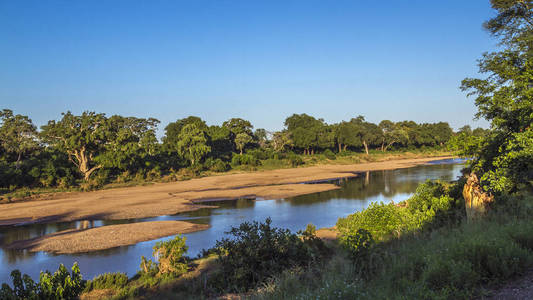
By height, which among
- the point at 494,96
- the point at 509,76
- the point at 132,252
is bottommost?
the point at 132,252

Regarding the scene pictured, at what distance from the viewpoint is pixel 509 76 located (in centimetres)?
1118

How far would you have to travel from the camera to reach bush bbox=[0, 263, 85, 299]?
8.12 metres

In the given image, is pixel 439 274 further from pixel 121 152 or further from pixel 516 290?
pixel 121 152

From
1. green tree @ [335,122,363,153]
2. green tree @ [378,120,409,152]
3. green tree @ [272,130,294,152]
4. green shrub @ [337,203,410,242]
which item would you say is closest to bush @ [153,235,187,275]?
green shrub @ [337,203,410,242]

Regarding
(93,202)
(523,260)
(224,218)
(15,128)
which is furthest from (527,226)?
(15,128)

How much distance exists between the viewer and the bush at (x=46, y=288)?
8.12 meters

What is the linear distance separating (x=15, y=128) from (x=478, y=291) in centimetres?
4802

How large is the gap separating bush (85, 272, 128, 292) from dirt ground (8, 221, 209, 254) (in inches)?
209

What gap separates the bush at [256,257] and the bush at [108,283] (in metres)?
3.28

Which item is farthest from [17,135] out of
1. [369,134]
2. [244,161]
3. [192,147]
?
[369,134]

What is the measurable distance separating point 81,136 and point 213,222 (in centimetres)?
2350

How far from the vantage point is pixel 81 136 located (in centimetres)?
3509

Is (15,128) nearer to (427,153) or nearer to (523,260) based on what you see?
(523,260)

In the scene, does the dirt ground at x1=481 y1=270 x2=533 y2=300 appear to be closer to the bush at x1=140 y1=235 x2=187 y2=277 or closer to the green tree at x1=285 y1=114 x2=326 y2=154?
the bush at x1=140 y1=235 x2=187 y2=277
